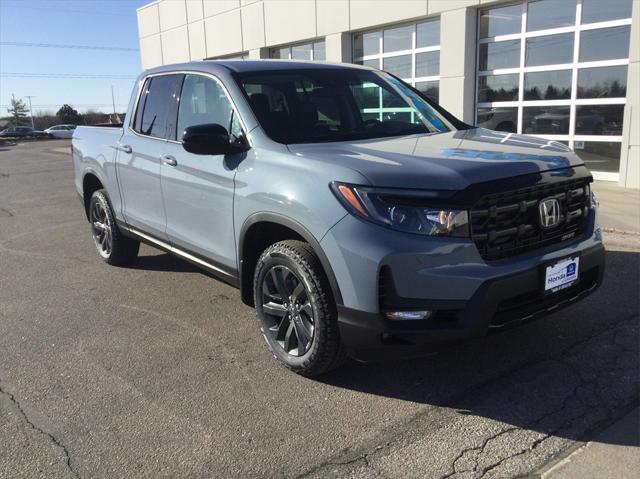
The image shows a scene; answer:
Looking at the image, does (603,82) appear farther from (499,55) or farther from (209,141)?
(209,141)

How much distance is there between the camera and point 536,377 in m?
3.49

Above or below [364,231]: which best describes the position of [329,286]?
below

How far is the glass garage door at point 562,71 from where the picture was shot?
1044 centimetres

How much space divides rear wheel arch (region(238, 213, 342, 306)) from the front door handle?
1.04 meters

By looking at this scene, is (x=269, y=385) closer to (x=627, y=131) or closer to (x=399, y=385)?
(x=399, y=385)

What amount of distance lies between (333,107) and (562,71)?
28.2 feet

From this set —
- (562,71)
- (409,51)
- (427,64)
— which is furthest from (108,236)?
(409,51)

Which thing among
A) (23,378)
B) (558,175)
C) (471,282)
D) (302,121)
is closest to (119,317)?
(23,378)

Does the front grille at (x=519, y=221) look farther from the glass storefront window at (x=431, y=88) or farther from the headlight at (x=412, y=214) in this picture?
the glass storefront window at (x=431, y=88)

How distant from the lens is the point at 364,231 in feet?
9.51

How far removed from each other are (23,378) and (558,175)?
11.2 feet

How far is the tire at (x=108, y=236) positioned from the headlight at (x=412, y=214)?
365 centimetres

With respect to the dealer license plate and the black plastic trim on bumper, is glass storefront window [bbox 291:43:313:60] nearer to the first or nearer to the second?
the dealer license plate

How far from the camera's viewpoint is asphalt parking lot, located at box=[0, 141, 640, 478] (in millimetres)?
2768
